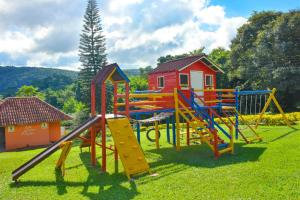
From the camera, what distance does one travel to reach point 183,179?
7.36 m

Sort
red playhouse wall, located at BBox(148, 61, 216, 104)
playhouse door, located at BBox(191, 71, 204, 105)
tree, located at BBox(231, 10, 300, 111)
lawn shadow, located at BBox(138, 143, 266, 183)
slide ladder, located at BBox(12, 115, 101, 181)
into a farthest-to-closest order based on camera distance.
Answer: tree, located at BBox(231, 10, 300, 111) → playhouse door, located at BBox(191, 71, 204, 105) → red playhouse wall, located at BBox(148, 61, 216, 104) → lawn shadow, located at BBox(138, 143, 266, 183) → slide ladder, located at BBox(12, 115, 101, 181)

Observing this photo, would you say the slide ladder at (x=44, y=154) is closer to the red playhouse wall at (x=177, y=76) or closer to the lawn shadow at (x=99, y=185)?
the lawn shadow at (x=99, y=185)

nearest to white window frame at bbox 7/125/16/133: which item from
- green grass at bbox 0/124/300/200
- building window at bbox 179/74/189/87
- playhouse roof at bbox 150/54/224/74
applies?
green grass at bbox 0/124/300/200

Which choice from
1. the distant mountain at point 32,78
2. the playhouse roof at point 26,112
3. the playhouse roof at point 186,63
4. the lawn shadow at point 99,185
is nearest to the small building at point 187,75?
the playhouse roof at point 186,63

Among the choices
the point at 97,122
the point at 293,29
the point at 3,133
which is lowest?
the point at 3,133

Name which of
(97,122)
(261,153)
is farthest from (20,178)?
(261,153)

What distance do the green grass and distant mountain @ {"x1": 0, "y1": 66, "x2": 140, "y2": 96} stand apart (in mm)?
83385

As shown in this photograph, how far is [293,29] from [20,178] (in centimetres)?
2499

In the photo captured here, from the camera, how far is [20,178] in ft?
27.9

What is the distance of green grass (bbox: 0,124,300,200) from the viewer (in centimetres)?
633

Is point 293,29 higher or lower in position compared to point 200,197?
higher

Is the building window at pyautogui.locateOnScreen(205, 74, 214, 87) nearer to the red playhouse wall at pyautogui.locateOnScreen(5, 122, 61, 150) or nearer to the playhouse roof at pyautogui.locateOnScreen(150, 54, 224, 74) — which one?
the playhouse roof at pyautogui.locateOnScreen(150, 54, 224, 74)

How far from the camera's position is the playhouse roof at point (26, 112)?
21203 millimetres

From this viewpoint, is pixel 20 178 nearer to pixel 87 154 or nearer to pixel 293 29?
pixel 87 154
